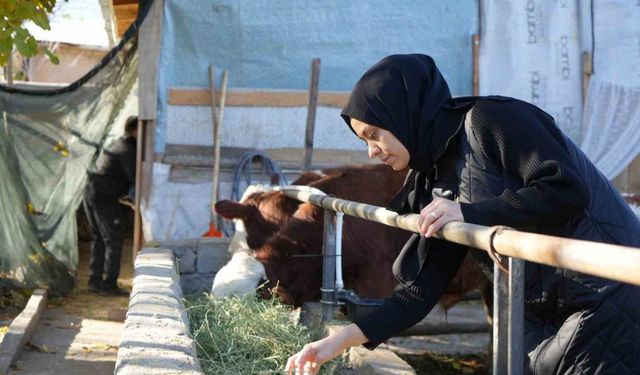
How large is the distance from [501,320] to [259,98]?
A: 7.00 metres

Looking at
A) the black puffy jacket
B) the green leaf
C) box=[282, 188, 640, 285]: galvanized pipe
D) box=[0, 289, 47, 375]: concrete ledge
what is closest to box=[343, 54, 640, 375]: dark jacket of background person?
the black puffy jacket

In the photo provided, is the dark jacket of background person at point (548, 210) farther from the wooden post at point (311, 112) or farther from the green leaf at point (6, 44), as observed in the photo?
the wooden post at point (311, 112)

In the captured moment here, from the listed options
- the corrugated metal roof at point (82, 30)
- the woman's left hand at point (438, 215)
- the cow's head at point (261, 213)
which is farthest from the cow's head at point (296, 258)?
the corrugated metal roof at point (82, 30)

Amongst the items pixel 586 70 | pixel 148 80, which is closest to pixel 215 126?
pixel 148 80

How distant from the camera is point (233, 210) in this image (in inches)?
239

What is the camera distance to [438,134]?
2490 millimetres

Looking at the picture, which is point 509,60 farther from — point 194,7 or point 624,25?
point 194,7

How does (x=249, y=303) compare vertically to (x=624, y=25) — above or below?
below

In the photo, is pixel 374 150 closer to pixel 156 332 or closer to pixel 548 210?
pixel 548 210

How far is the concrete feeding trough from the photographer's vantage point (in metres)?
3.12

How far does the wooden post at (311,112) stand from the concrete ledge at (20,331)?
2818mm

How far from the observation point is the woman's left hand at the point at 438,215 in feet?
7.70

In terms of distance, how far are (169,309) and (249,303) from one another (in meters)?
0.73

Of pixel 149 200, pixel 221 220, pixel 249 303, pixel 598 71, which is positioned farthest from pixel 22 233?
pixel 598 71
